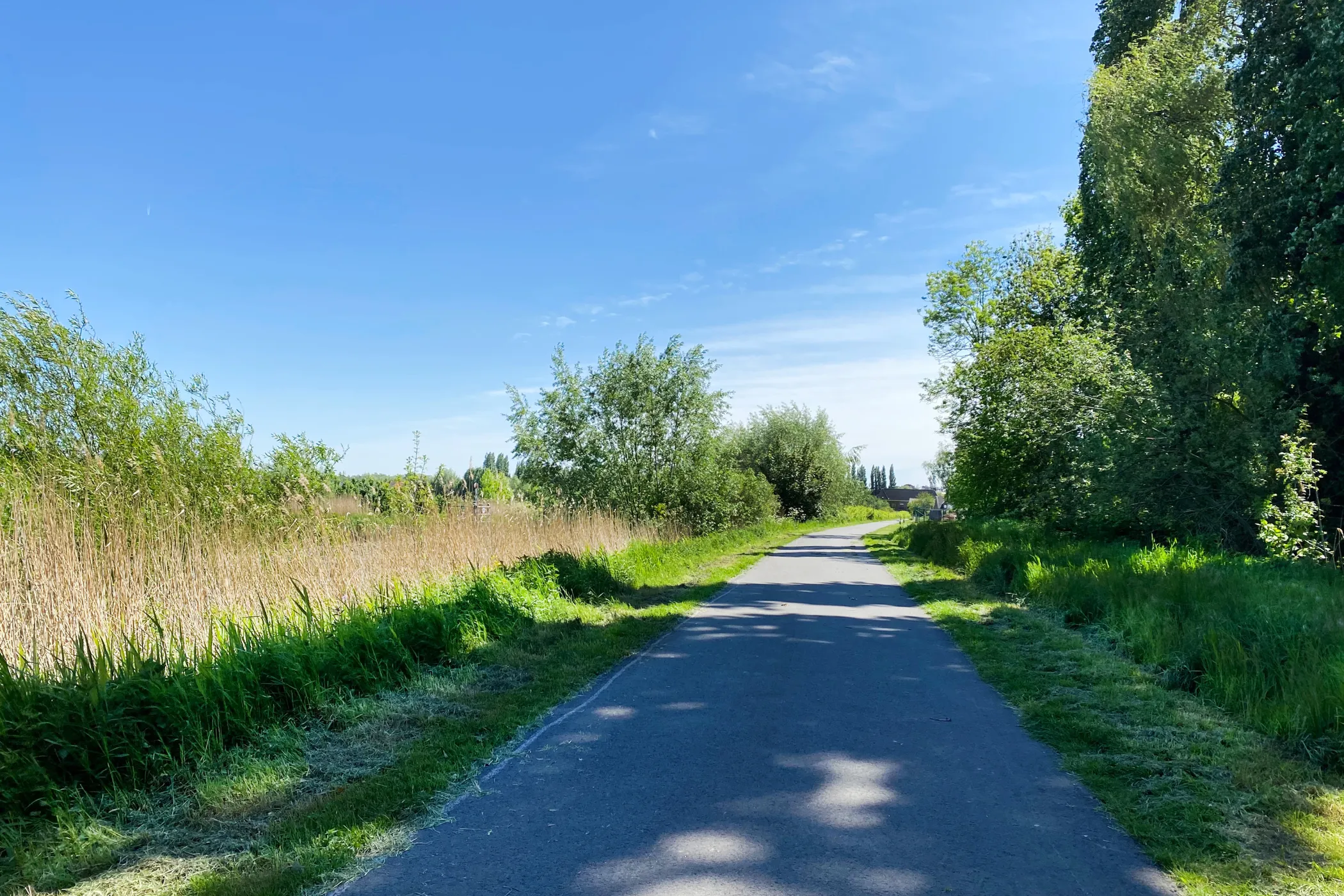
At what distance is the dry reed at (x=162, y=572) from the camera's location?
5.85 metres

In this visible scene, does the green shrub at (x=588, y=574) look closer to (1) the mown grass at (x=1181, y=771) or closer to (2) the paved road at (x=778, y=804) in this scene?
(2) the paved road at (x=778, y=804)

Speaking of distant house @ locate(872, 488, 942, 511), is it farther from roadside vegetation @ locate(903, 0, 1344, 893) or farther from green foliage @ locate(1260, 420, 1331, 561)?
green foliage @ locate(1260, 420, 1331, 561)

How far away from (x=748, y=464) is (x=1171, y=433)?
42631mm

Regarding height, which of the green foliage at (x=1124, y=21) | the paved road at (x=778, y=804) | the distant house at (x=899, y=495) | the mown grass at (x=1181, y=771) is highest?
the green foliage at (x=1124, y=21)

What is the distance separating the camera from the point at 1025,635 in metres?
9.77

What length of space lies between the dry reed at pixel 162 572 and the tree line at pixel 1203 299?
43.5ft

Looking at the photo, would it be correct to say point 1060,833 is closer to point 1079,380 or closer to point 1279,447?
point 1279,447

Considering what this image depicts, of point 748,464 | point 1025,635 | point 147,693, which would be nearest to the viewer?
point 147,693

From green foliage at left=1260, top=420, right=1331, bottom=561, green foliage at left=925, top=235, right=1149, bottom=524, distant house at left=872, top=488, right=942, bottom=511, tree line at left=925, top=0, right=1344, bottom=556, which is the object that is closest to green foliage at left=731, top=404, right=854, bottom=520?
green foliage at left=925, top=235, right=1149, bottom=524

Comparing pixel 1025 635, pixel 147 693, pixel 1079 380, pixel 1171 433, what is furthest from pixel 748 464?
pixel 147 693

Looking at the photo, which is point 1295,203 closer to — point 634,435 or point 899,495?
point 634,435

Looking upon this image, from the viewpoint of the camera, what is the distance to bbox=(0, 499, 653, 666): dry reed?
19.2 ft

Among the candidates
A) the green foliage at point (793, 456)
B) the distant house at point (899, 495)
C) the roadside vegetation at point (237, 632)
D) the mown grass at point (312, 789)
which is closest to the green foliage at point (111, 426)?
the roadside vegetation at point (237, 632)

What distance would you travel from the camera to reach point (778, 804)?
428 cm
